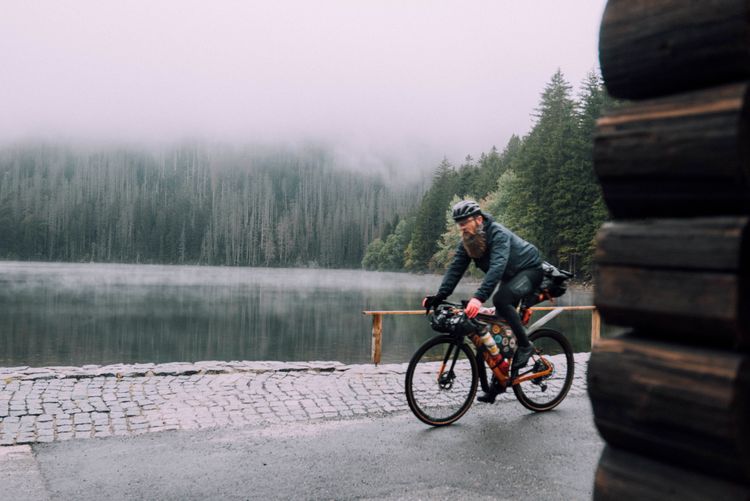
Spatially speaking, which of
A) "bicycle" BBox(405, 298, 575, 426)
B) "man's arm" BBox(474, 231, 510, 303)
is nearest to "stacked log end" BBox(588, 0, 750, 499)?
"man's arm" BBox(474, 231, 510, 303)

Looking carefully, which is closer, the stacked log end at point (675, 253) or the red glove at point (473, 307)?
the stacked log end at point (675, 253)

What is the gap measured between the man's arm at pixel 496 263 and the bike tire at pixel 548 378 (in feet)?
3.44

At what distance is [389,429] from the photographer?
570cm

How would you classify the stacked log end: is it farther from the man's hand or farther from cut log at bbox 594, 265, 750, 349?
the man's hand

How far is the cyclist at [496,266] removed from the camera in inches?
223

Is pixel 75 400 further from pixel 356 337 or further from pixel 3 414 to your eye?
pixel 356 337

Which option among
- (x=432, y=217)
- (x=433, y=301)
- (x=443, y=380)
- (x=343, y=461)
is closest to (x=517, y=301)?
(x=433, y=301)

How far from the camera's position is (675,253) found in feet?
6.30

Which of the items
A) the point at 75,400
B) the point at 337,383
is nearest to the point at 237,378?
the point at 337,383

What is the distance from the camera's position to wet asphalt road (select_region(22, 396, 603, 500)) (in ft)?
13.7

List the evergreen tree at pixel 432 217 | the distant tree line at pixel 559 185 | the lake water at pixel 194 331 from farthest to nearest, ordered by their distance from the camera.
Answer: the evergreen tree at pixel 432 217
the distant tree line at pixel 559 185
the lake water at pixel 194 331

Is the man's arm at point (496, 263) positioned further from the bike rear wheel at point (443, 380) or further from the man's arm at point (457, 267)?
the bike rear wheel at point (443, 380)

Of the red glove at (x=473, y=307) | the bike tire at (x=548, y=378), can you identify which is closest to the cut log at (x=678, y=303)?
the red glove at (x=473, y=307)

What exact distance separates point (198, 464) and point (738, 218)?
13.5ft
